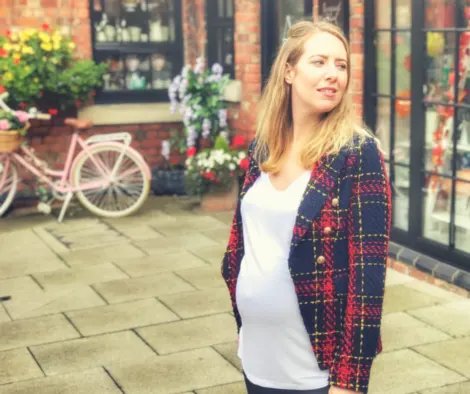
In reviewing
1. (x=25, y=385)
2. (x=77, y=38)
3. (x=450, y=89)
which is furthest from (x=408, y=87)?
(x=77, y=38)

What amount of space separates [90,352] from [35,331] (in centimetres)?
56

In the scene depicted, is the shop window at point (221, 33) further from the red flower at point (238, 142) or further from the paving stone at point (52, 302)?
the paving stone at point (52, 302)

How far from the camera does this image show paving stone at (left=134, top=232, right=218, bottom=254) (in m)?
7.23

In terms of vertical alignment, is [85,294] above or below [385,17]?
below

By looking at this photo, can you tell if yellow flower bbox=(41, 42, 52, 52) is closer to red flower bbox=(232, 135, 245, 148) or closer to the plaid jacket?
red flower bbox=(232, 135, 245, 148)

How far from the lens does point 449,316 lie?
5.27m

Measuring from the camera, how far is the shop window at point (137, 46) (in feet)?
31.1

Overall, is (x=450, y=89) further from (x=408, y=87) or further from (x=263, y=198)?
(x=263, y=198)

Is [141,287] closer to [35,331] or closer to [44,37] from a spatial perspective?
[35,331]

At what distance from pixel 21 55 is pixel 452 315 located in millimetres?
5105

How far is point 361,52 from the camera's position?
6785mm

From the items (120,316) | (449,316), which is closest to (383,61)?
(449,316)

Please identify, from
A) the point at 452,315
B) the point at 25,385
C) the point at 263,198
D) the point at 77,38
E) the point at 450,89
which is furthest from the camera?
the point at 77,38

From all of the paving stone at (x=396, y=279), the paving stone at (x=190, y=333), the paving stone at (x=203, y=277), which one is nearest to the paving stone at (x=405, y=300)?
the paving stone at (x=396, y=279)
